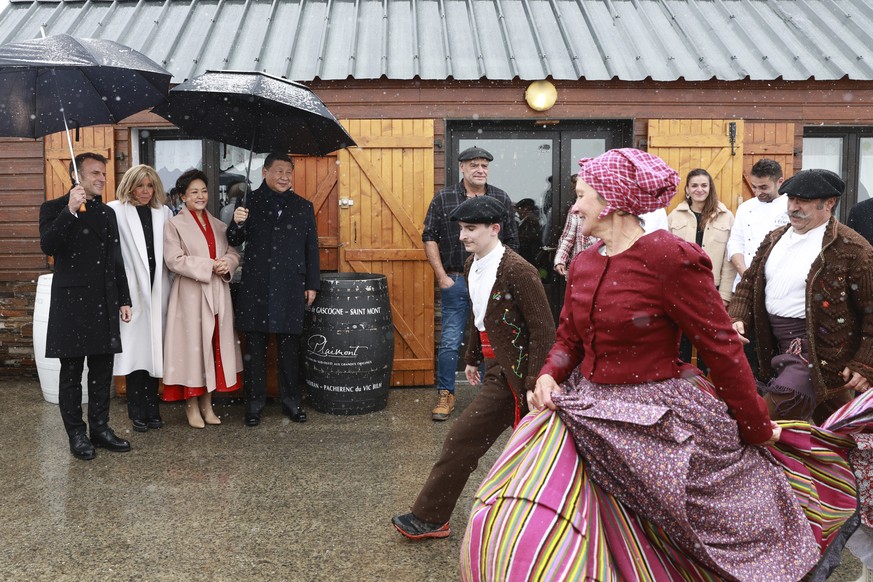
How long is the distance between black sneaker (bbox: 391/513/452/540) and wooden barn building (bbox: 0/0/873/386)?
Result: 2.95 meters

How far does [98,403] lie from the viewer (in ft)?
15.9

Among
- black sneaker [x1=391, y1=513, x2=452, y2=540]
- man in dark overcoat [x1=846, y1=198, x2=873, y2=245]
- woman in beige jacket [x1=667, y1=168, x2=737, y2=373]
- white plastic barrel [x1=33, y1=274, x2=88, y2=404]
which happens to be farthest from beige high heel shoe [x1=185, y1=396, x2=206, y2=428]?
man in dark overcoat [x1=846, y1=198, x2=873, y2=245]

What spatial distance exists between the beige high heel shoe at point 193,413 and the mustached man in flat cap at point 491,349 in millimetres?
2453

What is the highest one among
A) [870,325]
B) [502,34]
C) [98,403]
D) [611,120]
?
[502,34]

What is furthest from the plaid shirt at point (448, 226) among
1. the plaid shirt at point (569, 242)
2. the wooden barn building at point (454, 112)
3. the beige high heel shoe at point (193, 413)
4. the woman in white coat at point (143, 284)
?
the beige high heel shoe at point (193, 413)

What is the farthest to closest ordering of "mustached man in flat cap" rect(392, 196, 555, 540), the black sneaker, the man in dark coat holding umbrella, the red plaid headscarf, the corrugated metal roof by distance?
the corrugated metal roof
the man in dark coat holding umbrella
the black sneaker
"mustached man in flat cap" rect(392, 196, 555, 540)
the red plaid headscarf

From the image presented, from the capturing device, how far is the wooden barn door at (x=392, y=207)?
6.30 m

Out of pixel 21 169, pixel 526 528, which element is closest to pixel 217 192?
pixel 21 169

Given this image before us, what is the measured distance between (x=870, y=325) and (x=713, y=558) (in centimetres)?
171

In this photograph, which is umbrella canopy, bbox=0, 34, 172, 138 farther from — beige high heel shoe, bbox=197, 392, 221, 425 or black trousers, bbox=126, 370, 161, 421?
beige high heel shoe, bbox=197, 392, 221, 425

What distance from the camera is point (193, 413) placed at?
17.9 ft

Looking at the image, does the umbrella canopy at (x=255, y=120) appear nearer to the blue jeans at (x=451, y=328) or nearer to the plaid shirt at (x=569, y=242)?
the blue jeans at (x=451, y=328)

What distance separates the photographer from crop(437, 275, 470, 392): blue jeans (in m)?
5.76

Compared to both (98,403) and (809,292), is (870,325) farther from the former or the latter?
(98,403)
